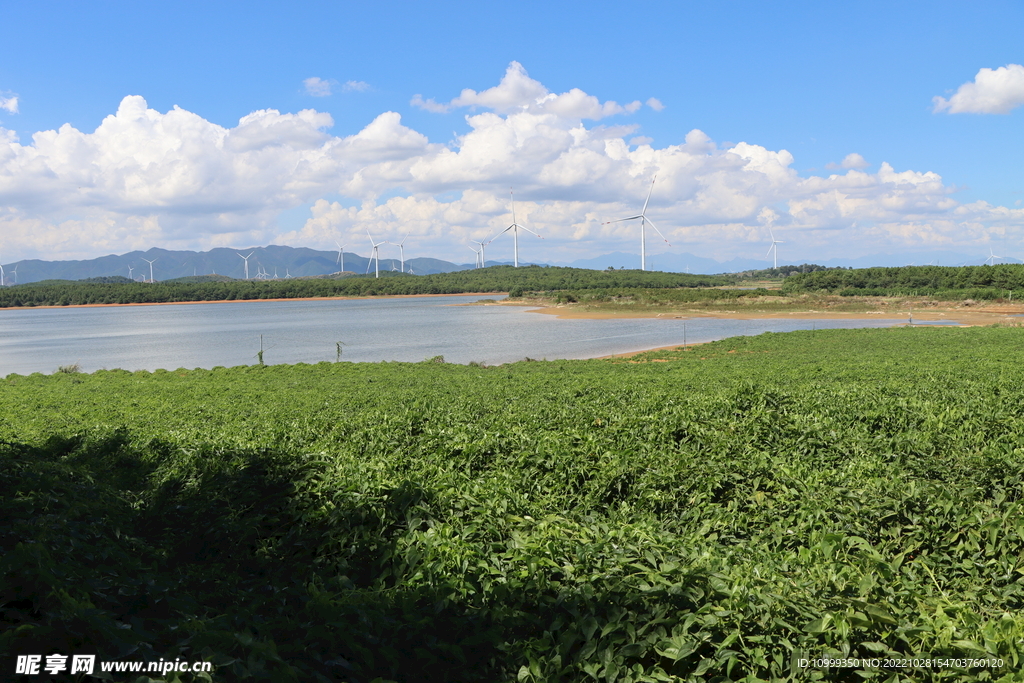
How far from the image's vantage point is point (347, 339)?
72.2 m

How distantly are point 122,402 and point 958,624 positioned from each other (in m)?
22.4

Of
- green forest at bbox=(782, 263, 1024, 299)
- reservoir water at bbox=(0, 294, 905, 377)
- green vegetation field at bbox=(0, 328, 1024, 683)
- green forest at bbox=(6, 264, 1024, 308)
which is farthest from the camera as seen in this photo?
green forest at bbox=(6, 264, 1024, 308)

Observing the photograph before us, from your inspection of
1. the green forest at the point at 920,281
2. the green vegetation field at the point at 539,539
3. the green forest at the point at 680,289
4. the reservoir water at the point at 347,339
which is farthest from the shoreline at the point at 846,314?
the green vegetation field at the point at 539,539

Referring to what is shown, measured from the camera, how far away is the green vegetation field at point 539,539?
479cm

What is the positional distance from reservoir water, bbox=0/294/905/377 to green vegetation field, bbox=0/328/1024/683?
1378 inches

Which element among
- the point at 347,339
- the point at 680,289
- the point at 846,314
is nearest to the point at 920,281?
the point at 846,314

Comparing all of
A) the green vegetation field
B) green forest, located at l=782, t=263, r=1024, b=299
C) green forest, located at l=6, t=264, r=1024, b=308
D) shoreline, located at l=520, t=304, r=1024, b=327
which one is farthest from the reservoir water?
green forest, located at l=782, t=263, r=1024, b=299

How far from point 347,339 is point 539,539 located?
2682 inches

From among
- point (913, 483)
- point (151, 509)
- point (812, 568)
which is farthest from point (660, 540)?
point (151, 509)

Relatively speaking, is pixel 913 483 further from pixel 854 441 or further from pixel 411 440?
pixel 411 440

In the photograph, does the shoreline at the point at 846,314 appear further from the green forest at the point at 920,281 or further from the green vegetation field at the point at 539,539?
the green vegetation field at the point at 539,539

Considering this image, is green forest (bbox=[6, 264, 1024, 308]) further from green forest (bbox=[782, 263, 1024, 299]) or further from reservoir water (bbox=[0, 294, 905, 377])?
reservoir water (bbox=[0, 294, 905, 377])

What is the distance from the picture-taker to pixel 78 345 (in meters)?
68.6

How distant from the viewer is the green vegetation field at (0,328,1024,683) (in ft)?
15.7
